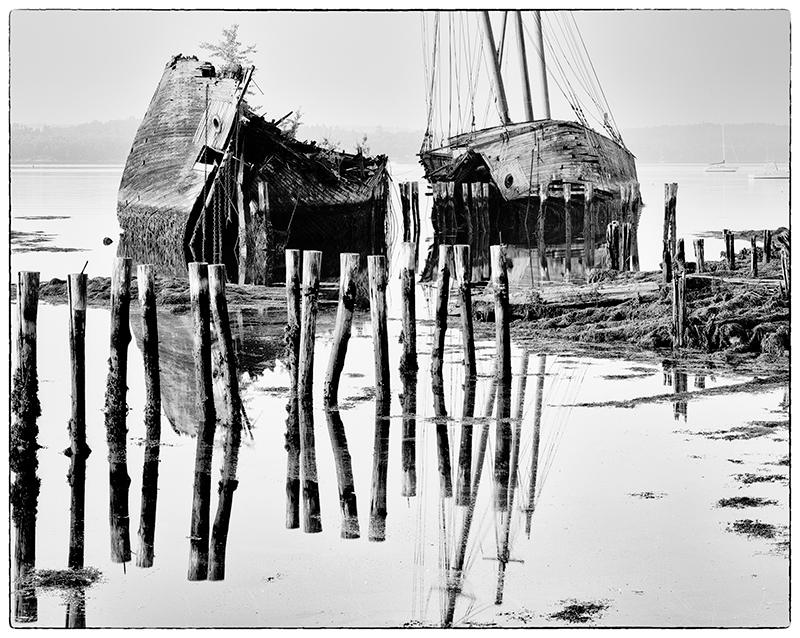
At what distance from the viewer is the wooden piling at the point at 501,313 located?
10641mm

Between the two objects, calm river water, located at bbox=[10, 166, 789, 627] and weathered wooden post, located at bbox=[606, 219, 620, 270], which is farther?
weathered wooden post, located at bbox=[606, 219, 620, 270]

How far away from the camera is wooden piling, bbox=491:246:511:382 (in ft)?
34.9

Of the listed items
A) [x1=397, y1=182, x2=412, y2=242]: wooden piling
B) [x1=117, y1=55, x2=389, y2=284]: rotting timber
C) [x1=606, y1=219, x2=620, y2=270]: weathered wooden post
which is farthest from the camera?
[x1=397, y1=182, x2=412, y2=242]: wooden piling

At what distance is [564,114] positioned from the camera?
40.2 feet

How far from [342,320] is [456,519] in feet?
7.32

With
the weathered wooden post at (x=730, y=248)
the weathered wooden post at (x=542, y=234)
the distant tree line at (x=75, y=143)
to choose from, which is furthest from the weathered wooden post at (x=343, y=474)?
the weathered wooden post at (x=542, y=234)

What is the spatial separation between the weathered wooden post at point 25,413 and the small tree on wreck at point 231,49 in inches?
95.0

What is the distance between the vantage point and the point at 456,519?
7.86 metres

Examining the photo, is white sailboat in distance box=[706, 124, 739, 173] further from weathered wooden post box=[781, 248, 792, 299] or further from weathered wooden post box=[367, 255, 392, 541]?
weathered wooden post box=[367, 255, 392, 541]

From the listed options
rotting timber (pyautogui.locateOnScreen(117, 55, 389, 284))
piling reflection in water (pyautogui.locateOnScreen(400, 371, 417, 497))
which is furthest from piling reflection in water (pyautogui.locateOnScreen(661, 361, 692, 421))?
rotting timber (pyautogui.locateOnScreen(117, 55, 389, 284))

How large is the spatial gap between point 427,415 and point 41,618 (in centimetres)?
380

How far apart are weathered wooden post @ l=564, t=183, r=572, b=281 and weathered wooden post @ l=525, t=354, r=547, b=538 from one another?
3.46m

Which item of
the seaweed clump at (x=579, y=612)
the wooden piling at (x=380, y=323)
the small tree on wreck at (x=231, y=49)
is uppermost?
the small tree on wreck at (x=231, y=49)

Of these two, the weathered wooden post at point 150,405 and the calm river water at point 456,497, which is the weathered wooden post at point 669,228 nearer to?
the calm river water at point 456,497
